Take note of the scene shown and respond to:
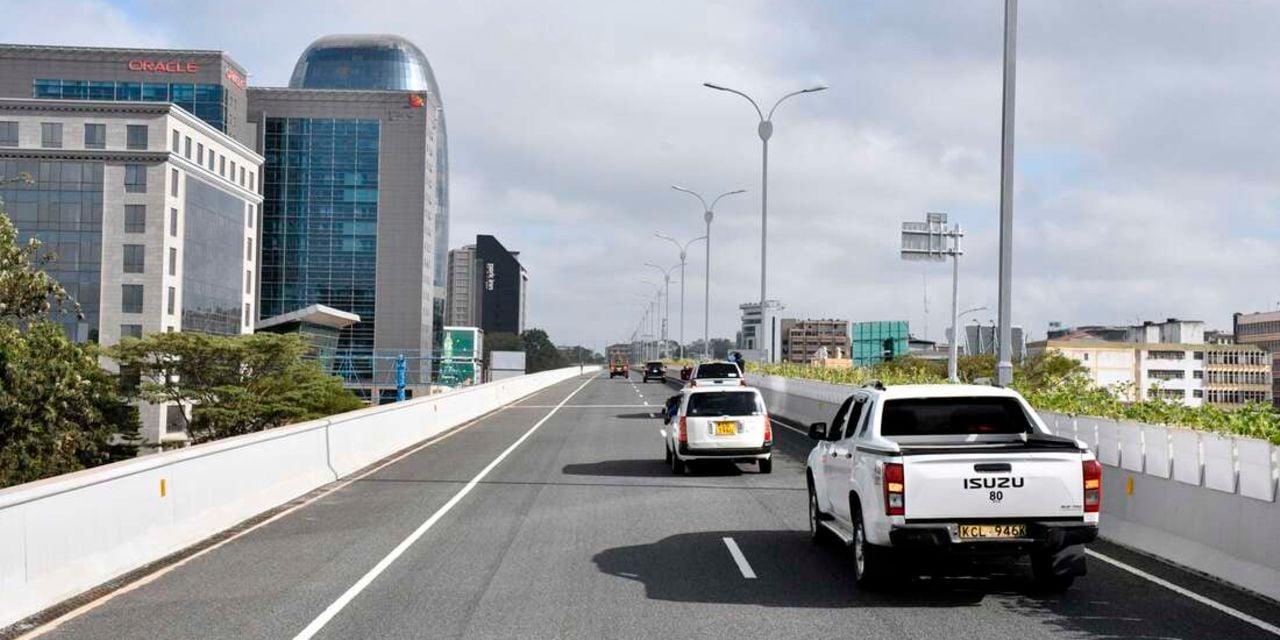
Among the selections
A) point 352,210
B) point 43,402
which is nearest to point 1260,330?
point 352,210

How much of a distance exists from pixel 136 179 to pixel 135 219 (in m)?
2.92

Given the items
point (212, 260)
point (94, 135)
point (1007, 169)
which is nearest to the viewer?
point (1007, 169)

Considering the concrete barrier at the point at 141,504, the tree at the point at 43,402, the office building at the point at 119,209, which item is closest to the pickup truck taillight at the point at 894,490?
the concrete barrier at the point at 141,504

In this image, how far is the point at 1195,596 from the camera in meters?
9.72

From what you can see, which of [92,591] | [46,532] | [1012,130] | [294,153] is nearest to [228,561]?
[92,591]

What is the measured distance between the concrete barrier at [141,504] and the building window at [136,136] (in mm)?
74969

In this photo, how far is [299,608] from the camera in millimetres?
9289

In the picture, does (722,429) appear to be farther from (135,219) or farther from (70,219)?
(70,219)

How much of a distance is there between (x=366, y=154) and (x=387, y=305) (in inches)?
716

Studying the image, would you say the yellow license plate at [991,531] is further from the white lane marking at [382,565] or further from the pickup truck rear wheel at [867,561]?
the white lane marking at [382,565]

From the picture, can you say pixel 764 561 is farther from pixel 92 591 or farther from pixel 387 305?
pixel 387 305

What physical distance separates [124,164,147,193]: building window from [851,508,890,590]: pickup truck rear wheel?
3354 inches

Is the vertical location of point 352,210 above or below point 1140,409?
above

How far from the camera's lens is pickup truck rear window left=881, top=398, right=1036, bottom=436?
11.2 meters
